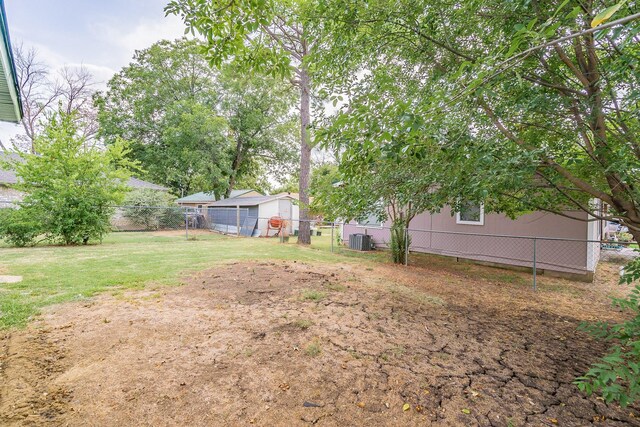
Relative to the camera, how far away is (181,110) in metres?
20.8

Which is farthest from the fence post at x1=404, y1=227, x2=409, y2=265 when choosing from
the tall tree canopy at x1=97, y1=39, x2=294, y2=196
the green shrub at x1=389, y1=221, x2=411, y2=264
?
the tall tree canopy at x1=97, y1=39, x2=294, y2=196

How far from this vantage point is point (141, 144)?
75.4 feet

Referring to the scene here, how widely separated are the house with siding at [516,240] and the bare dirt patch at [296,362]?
2.85 metres

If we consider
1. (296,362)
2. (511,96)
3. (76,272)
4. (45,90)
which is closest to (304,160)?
(76,272)

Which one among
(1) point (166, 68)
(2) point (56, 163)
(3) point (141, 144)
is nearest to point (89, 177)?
(2) point (56, 163)

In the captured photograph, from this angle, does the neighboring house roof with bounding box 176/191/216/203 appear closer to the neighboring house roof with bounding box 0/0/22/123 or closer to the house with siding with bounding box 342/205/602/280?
the house with siding with bounding box 342/205/602/280

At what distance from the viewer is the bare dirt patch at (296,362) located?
6.35ft

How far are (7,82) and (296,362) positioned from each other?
4167 mm

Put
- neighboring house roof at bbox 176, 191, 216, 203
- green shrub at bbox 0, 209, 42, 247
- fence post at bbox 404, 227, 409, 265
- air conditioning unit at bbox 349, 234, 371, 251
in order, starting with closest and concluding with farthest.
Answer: fence post at bbox 404, 227, 409, 265 < green shrub at bbox 0, 209, 42, 247 < air conditioning unit at bbox 349, 234, 371, 251 < neighboring house roof at bbox 176, 191, 216, 203

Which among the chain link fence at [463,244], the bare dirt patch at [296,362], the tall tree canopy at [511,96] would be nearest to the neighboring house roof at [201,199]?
the chain link fence at [463,244]

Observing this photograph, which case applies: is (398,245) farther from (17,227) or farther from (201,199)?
(201,199)

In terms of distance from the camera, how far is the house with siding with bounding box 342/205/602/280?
6.93 meters

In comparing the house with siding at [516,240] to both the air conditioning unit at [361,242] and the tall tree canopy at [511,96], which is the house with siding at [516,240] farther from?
the tall tree canopy at [511,96]

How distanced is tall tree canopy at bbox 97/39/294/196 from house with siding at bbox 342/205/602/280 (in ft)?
51.0
